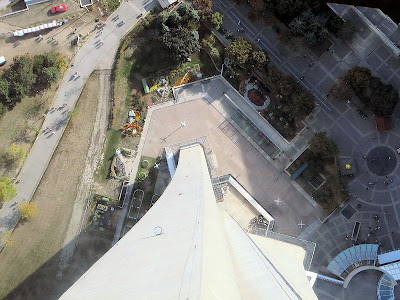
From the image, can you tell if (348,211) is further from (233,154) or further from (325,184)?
(233,154)

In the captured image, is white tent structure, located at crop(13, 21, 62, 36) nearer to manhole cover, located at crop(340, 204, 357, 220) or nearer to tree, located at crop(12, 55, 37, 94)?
tree, located at crop(12, 55, 37, 94)

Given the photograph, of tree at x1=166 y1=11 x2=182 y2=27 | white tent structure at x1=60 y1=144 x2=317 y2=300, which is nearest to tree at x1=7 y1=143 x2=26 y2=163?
white tent structure at x1=60 y1=144 x2=317 y2=300

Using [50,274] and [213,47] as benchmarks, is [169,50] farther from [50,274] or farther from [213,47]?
[50,274]

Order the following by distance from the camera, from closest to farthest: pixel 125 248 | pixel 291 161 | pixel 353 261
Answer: pixel 125 248 → pixel 353 261 → pixel 291 161

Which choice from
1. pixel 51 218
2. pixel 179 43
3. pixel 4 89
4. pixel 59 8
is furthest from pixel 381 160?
pixel 4 89

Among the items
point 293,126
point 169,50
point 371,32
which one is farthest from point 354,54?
point 169,50
